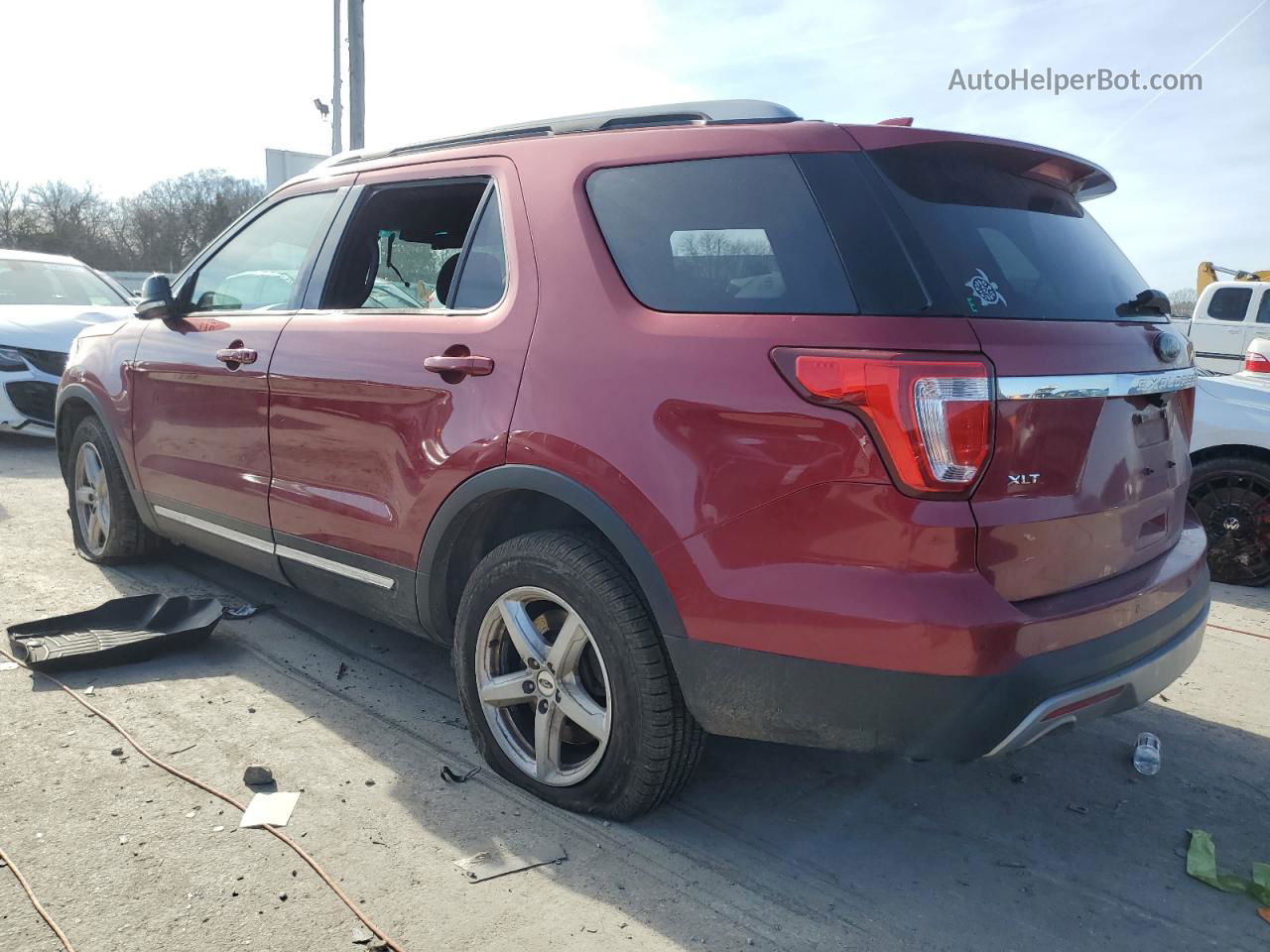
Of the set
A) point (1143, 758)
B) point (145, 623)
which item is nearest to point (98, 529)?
point (145, 623)

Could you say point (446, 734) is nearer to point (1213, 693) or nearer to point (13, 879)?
point (13, 879)

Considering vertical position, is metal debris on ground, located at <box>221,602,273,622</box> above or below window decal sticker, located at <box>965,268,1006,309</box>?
below

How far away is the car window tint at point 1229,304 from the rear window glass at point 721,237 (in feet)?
42.2

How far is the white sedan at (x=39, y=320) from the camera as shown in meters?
8.20

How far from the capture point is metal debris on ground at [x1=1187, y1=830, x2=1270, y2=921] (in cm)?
250

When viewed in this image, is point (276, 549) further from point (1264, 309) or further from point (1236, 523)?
point (1264, 309)

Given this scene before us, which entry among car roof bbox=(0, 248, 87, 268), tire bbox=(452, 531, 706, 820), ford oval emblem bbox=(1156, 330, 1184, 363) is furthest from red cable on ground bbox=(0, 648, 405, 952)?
car roof bbox=(0, 248, 87, 268)

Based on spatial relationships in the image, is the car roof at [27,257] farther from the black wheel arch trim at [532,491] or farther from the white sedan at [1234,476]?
the white sedan at [1234,476]

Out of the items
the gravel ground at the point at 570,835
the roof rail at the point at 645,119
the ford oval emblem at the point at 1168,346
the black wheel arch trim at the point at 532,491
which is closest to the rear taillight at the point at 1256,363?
the gravel ground at the point at 570,835

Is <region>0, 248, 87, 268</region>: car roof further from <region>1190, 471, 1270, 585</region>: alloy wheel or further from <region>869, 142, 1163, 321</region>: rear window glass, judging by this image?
<region>1190, 471, 1270, 585</region>: alloy wheel

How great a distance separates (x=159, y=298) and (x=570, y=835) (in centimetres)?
293

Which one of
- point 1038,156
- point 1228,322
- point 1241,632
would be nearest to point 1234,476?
point 1241,632

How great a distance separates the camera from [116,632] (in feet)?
12.9

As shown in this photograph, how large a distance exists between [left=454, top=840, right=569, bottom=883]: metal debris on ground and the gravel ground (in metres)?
0.03
